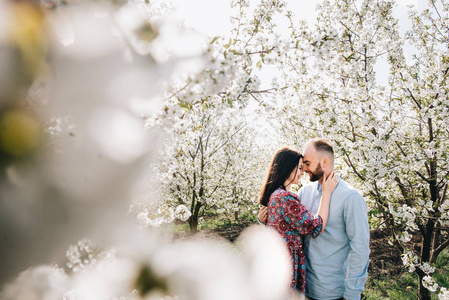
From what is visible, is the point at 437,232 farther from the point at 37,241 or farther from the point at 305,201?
the point at 37,241

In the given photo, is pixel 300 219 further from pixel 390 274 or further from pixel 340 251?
pixel 390 274

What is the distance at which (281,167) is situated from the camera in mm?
2551

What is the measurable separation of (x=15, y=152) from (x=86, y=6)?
35cm

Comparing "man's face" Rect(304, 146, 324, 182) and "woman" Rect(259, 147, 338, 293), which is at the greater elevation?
"man's face" Rect(304, 146, 324, 182)

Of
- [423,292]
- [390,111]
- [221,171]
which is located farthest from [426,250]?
[221,171]

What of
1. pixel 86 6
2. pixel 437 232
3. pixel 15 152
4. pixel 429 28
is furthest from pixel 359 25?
pixel 15 152

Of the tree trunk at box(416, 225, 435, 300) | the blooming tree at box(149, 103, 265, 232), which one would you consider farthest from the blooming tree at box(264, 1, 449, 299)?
the blooming tree at box(149, 103, 265, 232)

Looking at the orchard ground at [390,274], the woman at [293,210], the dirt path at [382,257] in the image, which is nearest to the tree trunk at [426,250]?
the orchard ground at [390,274]

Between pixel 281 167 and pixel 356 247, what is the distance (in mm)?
913

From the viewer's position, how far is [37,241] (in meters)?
0.46

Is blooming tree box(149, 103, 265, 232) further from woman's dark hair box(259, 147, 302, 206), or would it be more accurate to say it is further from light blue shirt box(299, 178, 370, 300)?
light blue shirt box(299, 178, 370, 300)

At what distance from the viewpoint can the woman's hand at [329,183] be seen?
8.06ft

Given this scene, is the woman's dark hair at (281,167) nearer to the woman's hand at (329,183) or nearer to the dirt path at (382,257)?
the woman's hand at (329,183)

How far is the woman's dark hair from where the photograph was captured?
99.8 inches
